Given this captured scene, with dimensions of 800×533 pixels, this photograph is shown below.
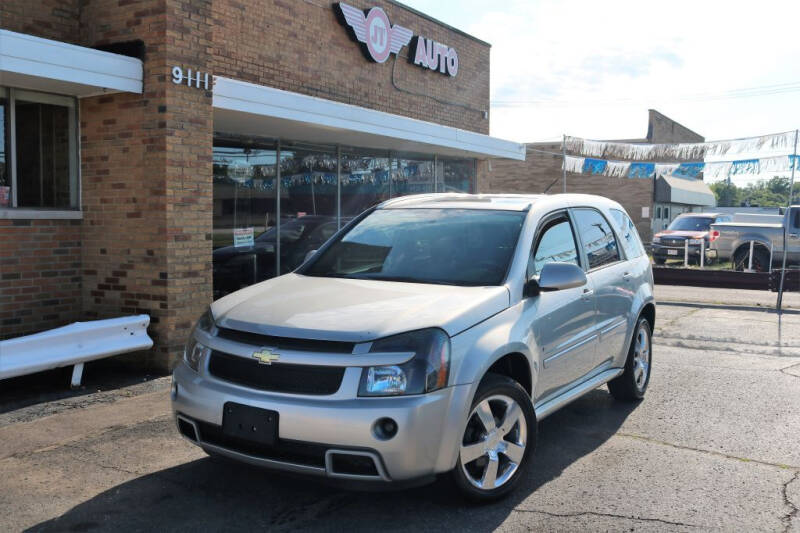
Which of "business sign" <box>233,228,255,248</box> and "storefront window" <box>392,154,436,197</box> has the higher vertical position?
"storefront window" <box>392,154,436,197</box>

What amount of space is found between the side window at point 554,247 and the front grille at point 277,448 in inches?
72.9

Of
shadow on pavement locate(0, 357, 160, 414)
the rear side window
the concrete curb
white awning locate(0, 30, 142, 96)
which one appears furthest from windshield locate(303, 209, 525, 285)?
the concrete curb

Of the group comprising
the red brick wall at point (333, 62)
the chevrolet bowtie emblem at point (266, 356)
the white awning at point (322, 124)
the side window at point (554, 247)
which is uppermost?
the red brick wall at point (333, 62)

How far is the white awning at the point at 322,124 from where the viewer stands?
8.73 metres

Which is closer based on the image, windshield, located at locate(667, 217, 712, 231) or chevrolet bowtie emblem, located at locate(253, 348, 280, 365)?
chevrolet bowtie emblem, located at locate(253, 348, 280, 365)

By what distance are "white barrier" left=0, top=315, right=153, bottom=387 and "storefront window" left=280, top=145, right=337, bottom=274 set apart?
15.7 feet

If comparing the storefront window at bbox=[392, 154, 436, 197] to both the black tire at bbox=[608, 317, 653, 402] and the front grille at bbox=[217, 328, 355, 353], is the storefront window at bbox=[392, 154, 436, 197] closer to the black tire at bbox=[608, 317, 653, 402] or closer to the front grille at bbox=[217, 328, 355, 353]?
the black tire at bbox=[608, 317, 653, 402]

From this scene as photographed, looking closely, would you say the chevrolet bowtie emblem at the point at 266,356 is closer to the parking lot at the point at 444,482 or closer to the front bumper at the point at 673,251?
the parking lot at the point at 444,482

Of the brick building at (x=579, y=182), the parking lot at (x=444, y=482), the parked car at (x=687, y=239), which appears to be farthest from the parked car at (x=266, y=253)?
the brick building at (x=579, y=182)

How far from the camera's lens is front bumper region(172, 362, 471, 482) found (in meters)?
3.58

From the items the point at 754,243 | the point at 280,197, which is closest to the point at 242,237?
the point at 280,197

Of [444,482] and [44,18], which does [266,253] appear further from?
[444,482]

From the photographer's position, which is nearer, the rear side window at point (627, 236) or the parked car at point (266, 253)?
the rear side window at point (627, 236)

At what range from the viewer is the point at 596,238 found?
Answer: 595cm
